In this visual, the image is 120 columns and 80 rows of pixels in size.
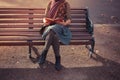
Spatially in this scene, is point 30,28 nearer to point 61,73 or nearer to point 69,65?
point 69,65

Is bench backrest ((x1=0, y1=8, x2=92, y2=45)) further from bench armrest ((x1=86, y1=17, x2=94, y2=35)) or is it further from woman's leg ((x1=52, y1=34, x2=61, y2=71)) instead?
woman's leg ((x1=52, y1=34, x2=61, y2=71))

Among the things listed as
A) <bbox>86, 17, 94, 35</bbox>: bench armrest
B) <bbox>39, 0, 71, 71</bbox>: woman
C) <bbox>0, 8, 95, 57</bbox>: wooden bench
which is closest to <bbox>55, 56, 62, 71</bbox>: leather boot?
<bbox>39, 0, 71, 71</bbox>: woman

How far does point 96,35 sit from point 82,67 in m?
2.01

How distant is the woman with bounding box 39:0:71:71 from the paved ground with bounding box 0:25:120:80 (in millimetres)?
273

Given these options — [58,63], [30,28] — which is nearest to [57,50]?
[58,63]

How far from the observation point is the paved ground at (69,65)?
20.0ft

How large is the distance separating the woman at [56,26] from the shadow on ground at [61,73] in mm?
187

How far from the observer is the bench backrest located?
6594 mm

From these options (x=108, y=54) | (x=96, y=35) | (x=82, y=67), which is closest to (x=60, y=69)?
(x=82, y=67)

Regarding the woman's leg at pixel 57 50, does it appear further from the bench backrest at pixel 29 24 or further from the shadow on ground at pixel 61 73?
the bench backrest at pixel 29 24

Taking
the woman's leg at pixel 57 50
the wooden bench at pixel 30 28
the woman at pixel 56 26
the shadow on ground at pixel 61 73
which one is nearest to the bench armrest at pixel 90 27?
the wooden bench at pixel 30 28

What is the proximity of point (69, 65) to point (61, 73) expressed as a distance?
1.37ft

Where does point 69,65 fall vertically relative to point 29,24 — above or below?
below

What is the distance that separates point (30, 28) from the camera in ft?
22.9
